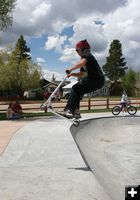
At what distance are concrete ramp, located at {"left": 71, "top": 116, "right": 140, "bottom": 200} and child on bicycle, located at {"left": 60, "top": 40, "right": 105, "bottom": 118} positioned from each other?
3.68ft

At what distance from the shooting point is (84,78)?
723 centimetres

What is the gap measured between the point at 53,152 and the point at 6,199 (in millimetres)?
3284

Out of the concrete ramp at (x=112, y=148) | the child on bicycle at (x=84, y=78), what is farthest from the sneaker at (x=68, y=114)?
the concrete ramp at (x=112, y=148)

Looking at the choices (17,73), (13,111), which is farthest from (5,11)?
(17,73)

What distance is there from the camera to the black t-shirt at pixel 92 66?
6879 millimetres

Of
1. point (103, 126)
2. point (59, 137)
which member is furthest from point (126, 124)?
point (59, 137)

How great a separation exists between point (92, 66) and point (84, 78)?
0.37m

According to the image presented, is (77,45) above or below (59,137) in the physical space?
above

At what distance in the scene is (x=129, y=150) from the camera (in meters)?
13.8

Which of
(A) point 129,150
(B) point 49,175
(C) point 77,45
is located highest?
(C) point 77,45

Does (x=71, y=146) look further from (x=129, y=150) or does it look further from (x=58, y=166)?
(x=129, y=150)

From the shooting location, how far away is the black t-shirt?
688cm

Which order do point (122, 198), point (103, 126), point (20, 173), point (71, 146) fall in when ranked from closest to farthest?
point (122, 198)
point (20, 173)
point (71, 146)
point (103, 126)

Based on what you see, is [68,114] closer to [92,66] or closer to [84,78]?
[84,78]
